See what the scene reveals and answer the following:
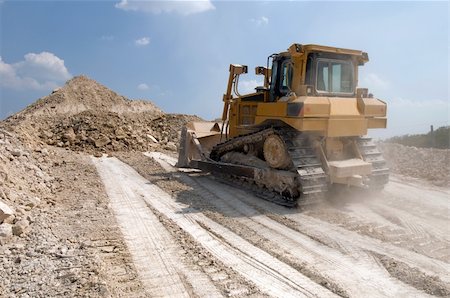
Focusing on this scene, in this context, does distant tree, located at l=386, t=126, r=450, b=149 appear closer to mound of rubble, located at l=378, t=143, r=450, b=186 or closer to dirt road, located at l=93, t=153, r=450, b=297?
mound of rubble, located at l=378, t=143, r=450, b=186

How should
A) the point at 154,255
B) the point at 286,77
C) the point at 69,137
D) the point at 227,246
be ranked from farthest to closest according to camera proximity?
the point at 69,137 < the point at 286,77 < the point at 227,246 < the point at 154,255

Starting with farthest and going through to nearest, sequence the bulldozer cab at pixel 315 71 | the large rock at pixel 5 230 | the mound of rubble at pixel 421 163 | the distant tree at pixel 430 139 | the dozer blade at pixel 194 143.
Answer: the distant tree at pixel 430 139 → the dozer blade at pixel 194 143 → the mound of rubble at pixel 421 163 → the bulldozer cab at pixel 315 71 → the large rock at pixel 5 230

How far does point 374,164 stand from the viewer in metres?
7.74

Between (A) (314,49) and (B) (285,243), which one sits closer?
(B) (285,243)

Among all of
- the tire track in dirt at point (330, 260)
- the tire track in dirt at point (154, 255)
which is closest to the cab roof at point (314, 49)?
the tire track in dirt at point (330, 260)

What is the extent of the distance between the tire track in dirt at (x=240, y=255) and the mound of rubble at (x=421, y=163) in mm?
5772

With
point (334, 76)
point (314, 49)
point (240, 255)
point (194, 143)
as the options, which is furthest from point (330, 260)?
point (194, 143)

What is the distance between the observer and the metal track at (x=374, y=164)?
7623 millimetres

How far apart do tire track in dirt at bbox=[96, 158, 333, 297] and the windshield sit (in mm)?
3475

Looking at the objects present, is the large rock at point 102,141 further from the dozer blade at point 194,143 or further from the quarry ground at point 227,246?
the quarry ground at point 227,246

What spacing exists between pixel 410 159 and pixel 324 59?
584cm

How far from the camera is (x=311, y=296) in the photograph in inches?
142

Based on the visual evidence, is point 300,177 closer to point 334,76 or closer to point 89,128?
point 334,76

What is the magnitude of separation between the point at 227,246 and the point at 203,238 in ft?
1.43
